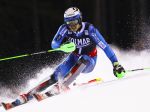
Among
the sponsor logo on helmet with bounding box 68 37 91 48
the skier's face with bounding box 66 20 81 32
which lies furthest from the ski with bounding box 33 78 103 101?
the skier's face with bounding box 66 20 81 32

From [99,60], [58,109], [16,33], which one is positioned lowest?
[58,109]

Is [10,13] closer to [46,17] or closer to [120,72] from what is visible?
[46,17]

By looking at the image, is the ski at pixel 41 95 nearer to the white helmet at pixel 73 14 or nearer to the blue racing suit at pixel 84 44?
the blue racing suit at pixel 84 44

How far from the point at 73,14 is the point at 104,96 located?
66cm

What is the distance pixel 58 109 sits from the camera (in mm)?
2994

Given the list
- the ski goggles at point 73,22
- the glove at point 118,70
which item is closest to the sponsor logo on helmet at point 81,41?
the ski goggles at point 73,22

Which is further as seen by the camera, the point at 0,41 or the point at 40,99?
the point at 0,41

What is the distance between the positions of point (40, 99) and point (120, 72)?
24.5 inches

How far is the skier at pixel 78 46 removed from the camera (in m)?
3.34

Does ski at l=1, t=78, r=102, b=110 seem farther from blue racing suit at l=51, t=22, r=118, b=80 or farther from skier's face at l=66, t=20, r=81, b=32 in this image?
skier's face at l=66, t=20, r=81, b=32

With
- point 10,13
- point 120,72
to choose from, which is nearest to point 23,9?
point 10,13

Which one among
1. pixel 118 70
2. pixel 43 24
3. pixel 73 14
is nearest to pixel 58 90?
pixel 118 70

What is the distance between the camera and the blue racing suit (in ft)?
11.1

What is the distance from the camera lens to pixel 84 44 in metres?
3.41
